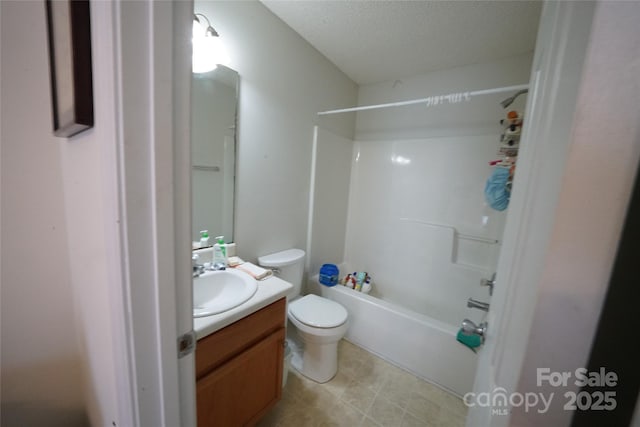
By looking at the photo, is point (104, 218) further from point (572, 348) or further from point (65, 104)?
point (572, 348)

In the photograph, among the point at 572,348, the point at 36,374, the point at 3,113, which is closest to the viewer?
the point at 572,348

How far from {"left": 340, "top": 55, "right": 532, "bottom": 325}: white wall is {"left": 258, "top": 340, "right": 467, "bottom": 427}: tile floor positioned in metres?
0.72

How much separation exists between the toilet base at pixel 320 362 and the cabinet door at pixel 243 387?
1.17 ft

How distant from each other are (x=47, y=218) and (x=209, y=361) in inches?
29.9

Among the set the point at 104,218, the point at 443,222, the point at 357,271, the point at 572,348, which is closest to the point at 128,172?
the point at 104,218

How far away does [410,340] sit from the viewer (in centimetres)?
164

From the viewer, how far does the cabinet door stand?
0.86m

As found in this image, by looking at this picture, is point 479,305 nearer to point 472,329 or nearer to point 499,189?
point 472,329

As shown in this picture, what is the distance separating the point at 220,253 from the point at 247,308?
1.63 feet

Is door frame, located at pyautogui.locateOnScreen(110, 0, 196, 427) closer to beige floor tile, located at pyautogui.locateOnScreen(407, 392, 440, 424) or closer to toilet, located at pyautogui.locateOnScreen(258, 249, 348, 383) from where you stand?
toilet, located at pyautogui.locateOnScreen(258, 249, 348, 383)

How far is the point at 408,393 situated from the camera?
1.49 meters

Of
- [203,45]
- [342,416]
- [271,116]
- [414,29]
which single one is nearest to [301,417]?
[342,416]

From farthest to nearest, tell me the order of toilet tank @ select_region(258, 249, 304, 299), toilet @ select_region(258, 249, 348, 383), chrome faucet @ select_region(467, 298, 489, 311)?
1. toilet tank @ select_region(258, 249, 304, 299)
2. toilet @ select_region(258, 249, 348, 383)
3. chrome faucet @ select_region(467, 298, 489, 311)

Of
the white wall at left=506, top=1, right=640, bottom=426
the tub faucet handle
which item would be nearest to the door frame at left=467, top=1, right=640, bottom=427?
the white wall at left=506, top=1, right=640, bottom=426
